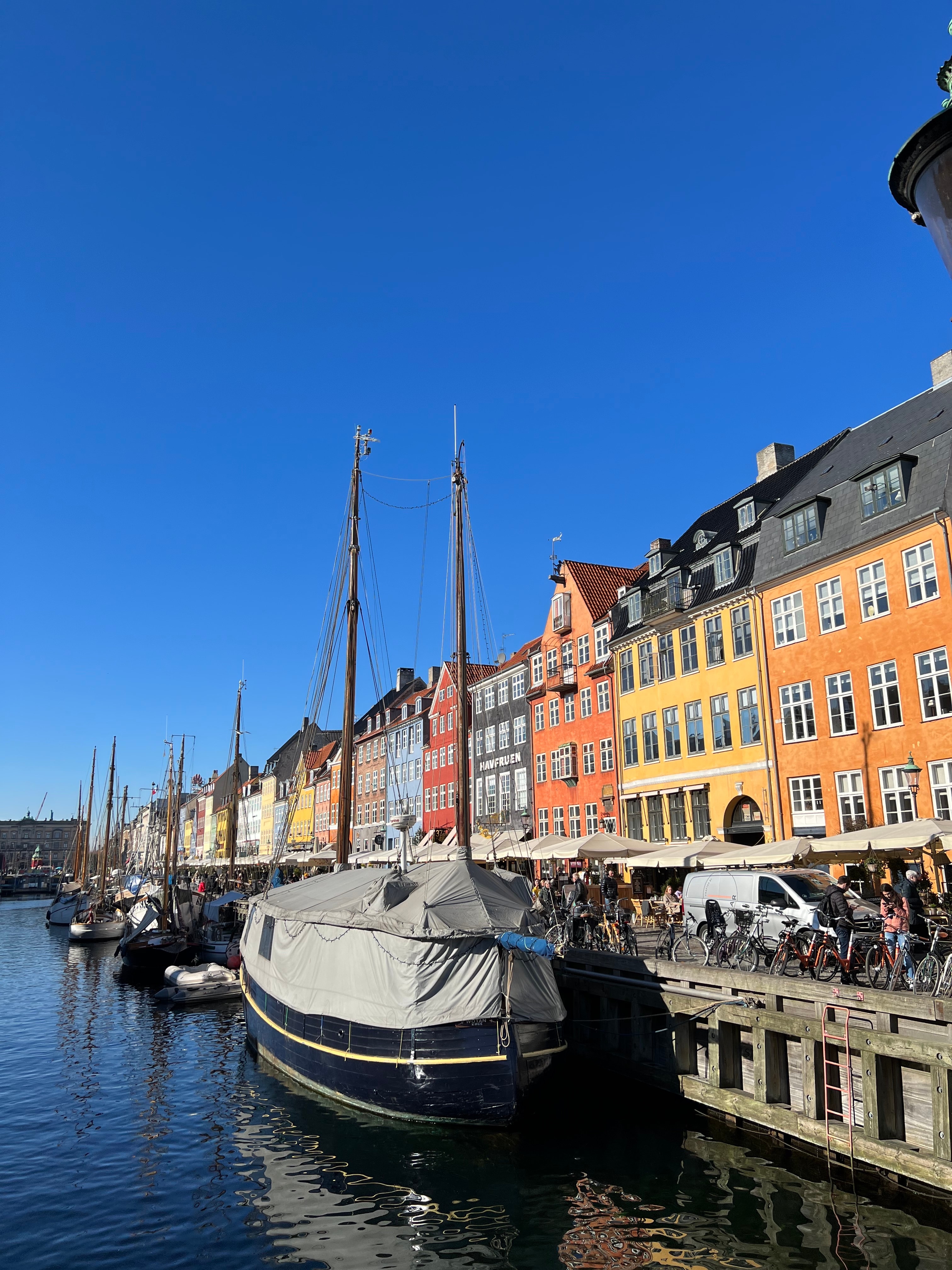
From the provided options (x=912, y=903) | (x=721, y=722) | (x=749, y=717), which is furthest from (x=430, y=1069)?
(x=721, y=722)

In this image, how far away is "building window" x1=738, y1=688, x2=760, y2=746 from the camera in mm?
35781

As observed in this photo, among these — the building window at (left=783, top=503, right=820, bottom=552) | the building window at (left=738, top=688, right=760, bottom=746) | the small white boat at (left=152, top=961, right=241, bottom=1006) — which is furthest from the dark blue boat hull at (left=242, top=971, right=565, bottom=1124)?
the building window at (left=783, top=503, right=820, bottom=552)

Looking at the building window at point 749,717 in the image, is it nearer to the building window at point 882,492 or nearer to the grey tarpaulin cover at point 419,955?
the building window at point 882,492

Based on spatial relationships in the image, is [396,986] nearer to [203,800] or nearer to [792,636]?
[792,636]

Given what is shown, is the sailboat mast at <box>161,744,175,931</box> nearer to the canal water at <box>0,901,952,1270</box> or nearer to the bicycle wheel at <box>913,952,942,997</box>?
the canal water at <box>0,901,952,1270</box>

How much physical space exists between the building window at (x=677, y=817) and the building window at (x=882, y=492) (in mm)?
15300

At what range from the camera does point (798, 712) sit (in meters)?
33.8

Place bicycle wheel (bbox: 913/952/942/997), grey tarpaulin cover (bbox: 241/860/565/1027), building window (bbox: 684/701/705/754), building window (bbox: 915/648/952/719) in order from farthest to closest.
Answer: building window (bbox: 684/701/705/754), building window (bbox: 915/648/952/719), grey tarpaulin cover (bbox: 241/860/565/1027), bicycle wheel (bbox: 913/952/942/997)

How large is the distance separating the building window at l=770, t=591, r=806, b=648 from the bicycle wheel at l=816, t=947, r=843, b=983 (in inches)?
694

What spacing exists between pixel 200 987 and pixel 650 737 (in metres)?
23.0

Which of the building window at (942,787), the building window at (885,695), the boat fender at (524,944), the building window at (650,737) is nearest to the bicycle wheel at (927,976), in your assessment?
the boat fender at (524,944)

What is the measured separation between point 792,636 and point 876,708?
4872mm

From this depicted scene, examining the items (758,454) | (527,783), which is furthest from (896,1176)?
(527,783)

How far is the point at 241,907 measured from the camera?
55.2 meters
